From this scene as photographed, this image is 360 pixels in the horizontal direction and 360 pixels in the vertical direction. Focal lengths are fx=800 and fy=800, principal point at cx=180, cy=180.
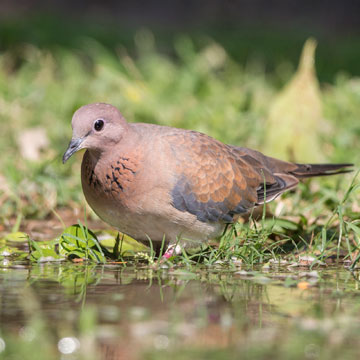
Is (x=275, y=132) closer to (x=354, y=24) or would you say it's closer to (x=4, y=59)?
(x=4, y=59)

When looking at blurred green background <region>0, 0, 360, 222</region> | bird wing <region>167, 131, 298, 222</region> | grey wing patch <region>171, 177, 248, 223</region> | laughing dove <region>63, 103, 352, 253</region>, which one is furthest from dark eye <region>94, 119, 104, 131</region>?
blurred green background <region>0, 0, 360, 222</region>

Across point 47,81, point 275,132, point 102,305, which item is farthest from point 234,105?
point 102,305

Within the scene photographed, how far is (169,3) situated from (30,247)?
36.8 feet

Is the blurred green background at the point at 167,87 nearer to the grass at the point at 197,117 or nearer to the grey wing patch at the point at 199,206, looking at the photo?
the grass at the point at 197,117

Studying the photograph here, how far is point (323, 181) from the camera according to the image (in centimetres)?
576

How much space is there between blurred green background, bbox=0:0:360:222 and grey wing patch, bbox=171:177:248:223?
1.34m

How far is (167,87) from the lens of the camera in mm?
8031

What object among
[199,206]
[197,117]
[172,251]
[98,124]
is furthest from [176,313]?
[197,117]

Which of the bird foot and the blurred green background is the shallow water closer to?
the bird foot

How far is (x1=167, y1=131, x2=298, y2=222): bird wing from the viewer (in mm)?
4320

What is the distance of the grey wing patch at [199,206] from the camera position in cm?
424

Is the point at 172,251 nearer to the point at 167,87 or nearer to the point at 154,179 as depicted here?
the point at 154,179

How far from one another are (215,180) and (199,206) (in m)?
0.22

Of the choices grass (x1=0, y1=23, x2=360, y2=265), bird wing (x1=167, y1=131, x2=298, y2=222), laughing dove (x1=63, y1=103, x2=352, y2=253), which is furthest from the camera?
grass (x1=0, y1=23, x2=360, y2=265)
